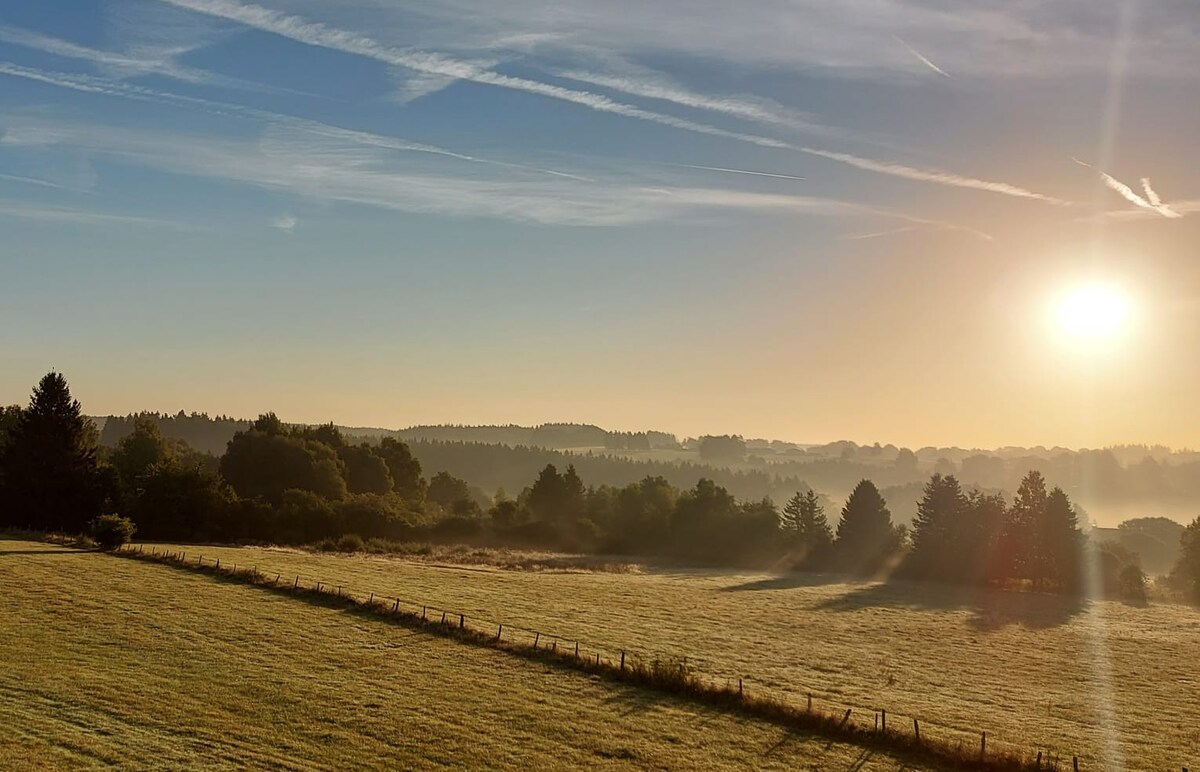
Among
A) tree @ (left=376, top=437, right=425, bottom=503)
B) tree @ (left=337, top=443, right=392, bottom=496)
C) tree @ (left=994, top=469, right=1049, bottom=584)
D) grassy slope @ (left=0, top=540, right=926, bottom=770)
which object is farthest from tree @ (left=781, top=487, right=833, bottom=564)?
grassy slope @ (left=0, top=540, right=926, bottom=770)

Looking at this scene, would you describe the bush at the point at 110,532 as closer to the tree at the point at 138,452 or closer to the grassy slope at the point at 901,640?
the grassy slope at the point at 901,640

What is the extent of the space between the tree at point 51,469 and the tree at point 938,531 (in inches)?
3928

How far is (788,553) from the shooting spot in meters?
120

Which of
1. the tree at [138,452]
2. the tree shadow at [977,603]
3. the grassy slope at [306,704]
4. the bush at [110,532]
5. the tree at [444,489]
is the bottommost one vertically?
the tree shadow at [977,603]

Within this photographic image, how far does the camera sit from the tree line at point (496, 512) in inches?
3258

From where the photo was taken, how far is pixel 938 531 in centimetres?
11050

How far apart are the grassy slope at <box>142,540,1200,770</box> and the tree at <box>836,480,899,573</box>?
24.2m

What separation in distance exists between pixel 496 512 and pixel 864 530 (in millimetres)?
57091

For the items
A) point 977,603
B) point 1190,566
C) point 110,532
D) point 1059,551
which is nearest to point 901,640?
point 977,603

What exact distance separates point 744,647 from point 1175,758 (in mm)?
23267

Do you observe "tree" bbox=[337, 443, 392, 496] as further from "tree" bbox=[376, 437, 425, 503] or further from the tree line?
"tree" bbox=[376, 437, 425, 503]

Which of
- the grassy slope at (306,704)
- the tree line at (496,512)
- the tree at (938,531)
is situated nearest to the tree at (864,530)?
the tree line at (496,512)

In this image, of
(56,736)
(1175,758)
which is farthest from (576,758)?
(1175,758)

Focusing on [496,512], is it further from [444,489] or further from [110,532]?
[110,532]
